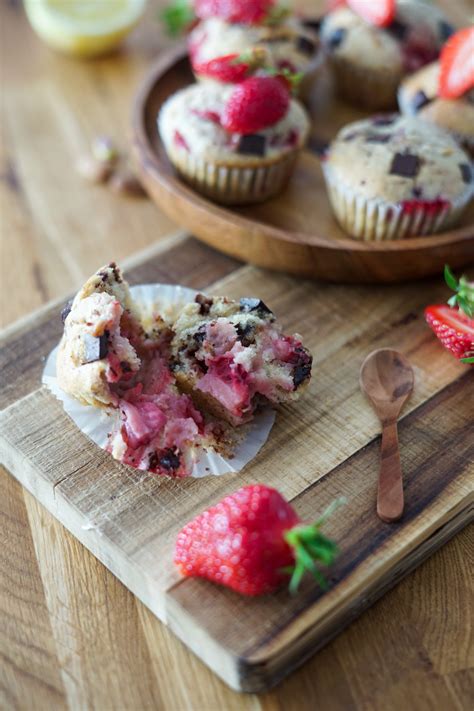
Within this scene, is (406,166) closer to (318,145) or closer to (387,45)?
(318,145)

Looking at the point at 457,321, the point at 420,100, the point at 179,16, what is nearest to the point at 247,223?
the point at 457,321

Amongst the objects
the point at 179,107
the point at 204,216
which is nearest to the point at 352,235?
the point at 204,216

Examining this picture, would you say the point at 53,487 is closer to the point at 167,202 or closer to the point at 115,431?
the point at 115,431

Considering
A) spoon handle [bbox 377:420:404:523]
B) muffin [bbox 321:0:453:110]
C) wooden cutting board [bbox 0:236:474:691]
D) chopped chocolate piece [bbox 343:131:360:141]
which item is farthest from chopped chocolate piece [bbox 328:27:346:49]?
spoon handle [bbox 377:420:404:523]

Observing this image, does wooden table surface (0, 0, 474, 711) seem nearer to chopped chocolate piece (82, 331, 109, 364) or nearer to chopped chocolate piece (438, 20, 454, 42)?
chopped chocolate piece (82, 331, 109, 364)

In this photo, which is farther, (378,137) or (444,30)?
(444,30)
